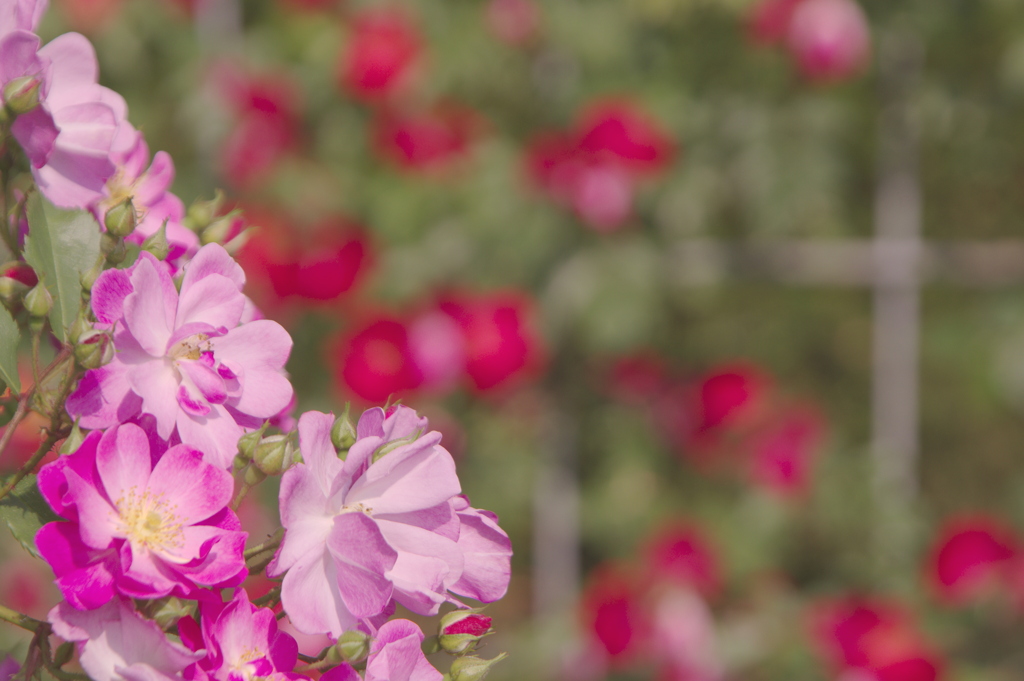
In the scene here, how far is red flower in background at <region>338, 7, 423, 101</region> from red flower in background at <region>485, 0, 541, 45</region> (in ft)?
0.50

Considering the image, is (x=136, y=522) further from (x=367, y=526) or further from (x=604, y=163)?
(x=604, y=163)

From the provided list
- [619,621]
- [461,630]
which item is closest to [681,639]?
[619,621]

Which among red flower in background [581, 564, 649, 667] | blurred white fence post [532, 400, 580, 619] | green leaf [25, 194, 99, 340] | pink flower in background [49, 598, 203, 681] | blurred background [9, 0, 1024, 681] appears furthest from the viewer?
blurred white fence post [532, 400, 580, 619]

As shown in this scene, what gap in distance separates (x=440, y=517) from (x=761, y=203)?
1.53 m

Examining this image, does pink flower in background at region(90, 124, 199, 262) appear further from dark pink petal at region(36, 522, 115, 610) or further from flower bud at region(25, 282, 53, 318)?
dark pink petal at region(36, 522, 115, 610)

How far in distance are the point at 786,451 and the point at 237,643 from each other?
1.51m

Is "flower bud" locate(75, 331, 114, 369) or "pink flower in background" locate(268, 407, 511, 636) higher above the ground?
"flower bud" locate(75, 331, 114, 369)

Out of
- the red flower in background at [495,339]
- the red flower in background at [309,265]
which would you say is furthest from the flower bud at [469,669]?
the red flower in background at [309,265]

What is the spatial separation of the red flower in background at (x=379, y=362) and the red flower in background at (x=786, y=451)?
0.65 metres

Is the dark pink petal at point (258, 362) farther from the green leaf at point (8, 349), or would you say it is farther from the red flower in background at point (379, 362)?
the red flower in background at point (379, 362)

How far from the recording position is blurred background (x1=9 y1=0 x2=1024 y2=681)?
1.68 metres

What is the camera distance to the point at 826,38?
1.62 meters

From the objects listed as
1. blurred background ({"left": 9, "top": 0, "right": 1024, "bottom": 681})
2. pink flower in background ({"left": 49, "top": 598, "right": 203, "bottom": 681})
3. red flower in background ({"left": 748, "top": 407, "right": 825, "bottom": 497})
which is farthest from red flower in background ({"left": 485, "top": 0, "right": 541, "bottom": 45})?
pink flower in background ({"left": 49, "top": 598, "right": 203, "bottom": 681})

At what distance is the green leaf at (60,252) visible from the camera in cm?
42
